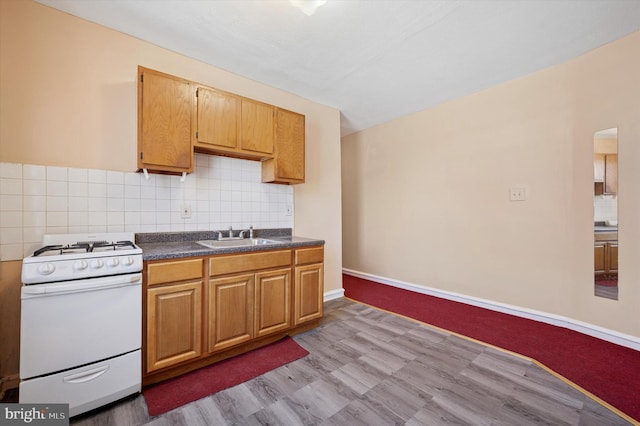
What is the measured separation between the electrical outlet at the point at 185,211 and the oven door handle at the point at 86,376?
121 centimetres

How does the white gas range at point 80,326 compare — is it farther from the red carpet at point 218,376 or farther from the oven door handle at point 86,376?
the red carpet at point 218,376

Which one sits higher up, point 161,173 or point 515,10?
point 515,10

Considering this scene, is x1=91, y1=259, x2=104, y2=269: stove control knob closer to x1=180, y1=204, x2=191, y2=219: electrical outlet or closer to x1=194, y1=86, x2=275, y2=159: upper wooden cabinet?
x1=180, y1=204, x2=191, y2=219: electrical outlet

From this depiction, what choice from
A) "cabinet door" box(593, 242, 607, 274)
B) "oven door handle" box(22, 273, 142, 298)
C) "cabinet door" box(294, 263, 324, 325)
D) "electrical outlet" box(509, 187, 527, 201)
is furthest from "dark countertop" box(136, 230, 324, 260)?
"cabinet door" box(593, 242, 607, 274)

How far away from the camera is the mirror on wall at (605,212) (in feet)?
7.39

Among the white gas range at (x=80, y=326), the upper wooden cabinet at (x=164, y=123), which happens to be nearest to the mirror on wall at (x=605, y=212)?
the upper wooden cabinet at (x=164, y=123)

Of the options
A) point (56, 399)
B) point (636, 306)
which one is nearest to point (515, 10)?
point (636, 306)

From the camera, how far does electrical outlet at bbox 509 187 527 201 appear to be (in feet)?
9.12

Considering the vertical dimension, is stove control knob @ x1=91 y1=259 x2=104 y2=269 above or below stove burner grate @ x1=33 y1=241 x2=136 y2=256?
below

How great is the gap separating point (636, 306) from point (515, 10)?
257 centimetres

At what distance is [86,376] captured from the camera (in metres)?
Answer: 1.42

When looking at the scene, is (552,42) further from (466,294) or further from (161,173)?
(161,173)

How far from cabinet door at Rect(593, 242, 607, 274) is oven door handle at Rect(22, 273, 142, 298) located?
372 cm

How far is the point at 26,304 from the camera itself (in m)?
1.29
